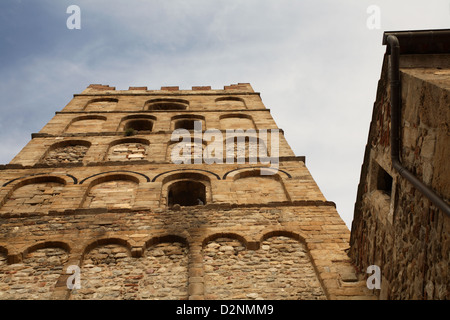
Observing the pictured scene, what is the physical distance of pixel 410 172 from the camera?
16.4ft

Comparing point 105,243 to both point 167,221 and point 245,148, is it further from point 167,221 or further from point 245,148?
point 245,148

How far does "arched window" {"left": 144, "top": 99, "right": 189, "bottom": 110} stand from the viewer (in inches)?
736

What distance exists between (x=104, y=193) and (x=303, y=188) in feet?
14.4

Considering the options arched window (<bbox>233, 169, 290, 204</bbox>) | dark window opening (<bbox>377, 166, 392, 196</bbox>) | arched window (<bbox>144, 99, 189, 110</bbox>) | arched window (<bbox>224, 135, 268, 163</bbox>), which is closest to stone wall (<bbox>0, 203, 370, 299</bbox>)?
arched window (<bbox>233, 169, 290, 204</bbox>)

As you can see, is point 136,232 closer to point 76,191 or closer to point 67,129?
point 76,191

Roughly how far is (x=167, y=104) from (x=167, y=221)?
1097cm

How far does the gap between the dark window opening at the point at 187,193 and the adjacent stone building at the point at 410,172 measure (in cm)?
493

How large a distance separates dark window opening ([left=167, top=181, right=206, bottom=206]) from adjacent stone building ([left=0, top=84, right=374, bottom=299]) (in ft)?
0.08

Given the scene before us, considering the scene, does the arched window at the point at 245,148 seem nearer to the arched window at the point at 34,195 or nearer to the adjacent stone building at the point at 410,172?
the arched window at the point at 34,195

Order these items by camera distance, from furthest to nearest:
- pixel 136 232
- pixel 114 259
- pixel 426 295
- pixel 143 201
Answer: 1. pixel 143 201
2. pixel 136 232
3. pixel 114 259
4. pixel 426 295

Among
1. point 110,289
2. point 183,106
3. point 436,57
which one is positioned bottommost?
point 110,289

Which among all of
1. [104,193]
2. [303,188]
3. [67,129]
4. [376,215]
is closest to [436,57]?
[376,215]

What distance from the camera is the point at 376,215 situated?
20.4ft

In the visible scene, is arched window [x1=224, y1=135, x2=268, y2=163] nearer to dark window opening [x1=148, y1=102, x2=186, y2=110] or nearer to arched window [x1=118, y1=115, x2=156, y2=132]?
arched window [x1=118, y1=115, x2=156, y2=132]
